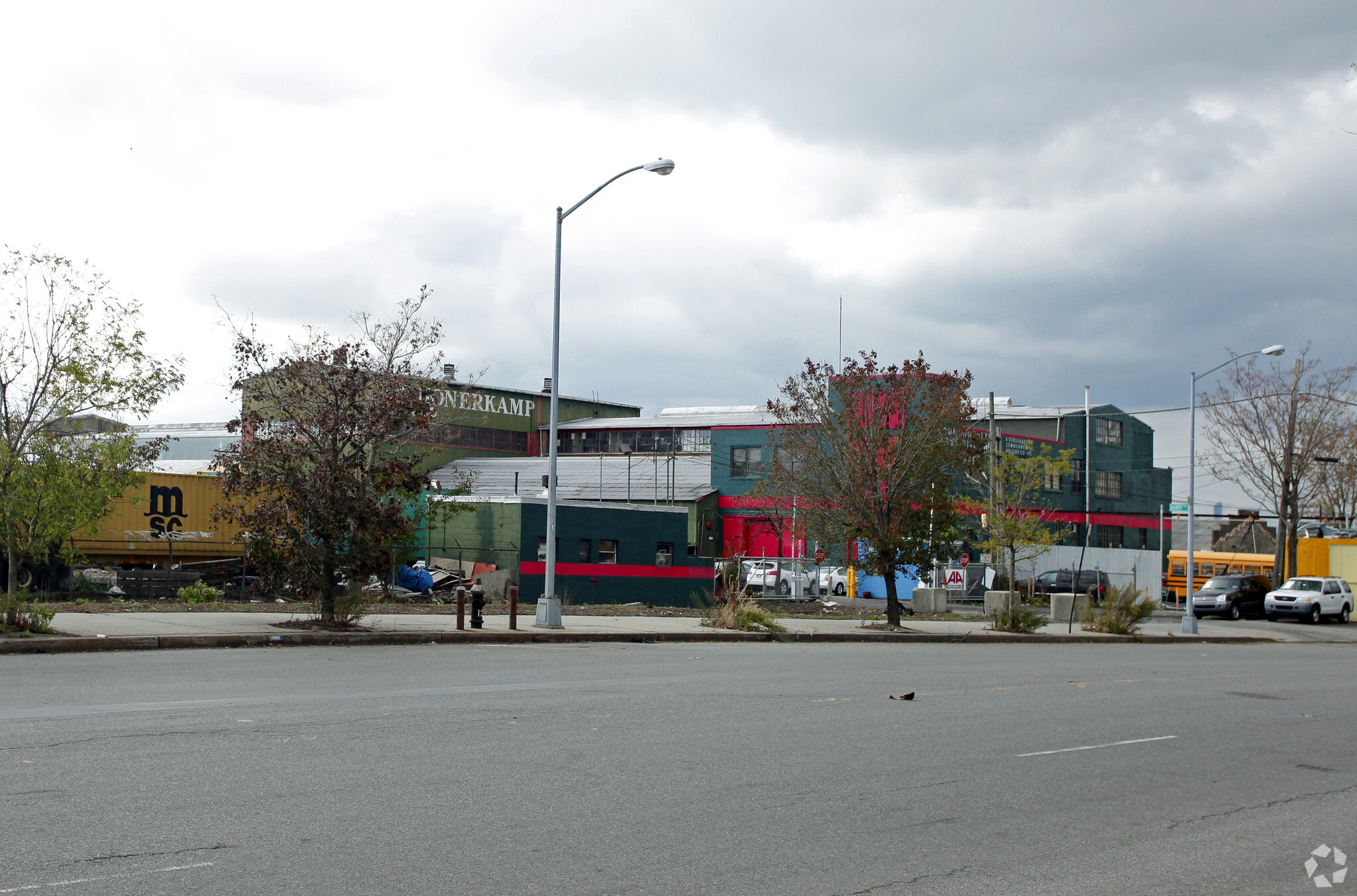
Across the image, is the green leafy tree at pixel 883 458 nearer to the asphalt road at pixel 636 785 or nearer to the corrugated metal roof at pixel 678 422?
the asphalt road at pixel 636 785

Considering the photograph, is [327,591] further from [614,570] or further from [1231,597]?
[1231,597]

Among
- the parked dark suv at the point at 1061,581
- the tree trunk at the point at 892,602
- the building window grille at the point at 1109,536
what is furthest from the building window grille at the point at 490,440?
the tree trunk at the point at 892,602

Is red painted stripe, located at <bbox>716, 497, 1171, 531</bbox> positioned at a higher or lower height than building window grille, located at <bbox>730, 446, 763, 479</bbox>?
lower

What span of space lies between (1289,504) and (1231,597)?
7.01m

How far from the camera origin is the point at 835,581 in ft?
159

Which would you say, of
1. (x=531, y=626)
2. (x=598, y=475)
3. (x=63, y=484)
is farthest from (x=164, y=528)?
(x=598, y=475)

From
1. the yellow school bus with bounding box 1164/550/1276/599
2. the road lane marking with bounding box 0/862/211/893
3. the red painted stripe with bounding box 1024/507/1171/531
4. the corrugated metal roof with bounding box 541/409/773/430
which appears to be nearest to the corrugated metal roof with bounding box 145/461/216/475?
the corrugated metal roof with bounding box 541/409/773/430

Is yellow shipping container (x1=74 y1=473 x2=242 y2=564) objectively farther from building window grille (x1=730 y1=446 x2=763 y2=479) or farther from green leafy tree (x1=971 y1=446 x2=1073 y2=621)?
building window grille (x1=730 y1=446 x2=763 y2=479)

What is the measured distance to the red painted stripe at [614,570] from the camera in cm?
4428

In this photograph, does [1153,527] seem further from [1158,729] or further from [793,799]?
[793,799]

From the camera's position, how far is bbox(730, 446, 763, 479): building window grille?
216ft

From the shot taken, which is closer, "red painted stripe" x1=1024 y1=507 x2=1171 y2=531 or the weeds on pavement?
the weeds on pavement

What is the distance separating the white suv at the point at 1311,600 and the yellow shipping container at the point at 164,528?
37.6m

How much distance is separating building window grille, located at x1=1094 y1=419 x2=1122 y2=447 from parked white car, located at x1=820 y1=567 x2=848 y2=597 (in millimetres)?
27974
